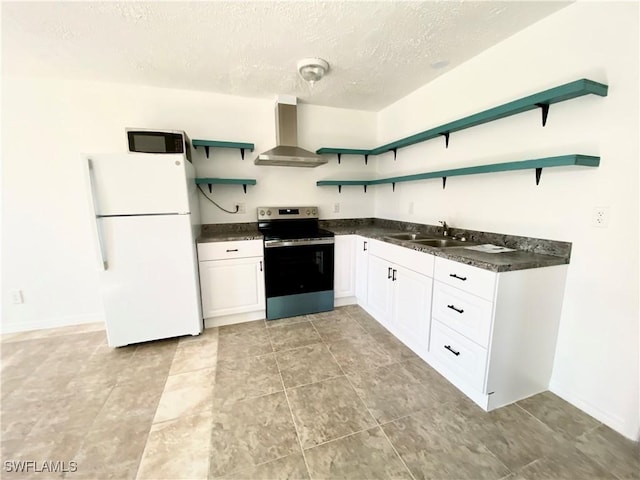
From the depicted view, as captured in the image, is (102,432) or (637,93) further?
(102,432)

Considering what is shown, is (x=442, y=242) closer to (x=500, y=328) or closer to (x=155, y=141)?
(x=500, y=328)

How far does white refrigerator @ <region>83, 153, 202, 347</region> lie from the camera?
203 cm

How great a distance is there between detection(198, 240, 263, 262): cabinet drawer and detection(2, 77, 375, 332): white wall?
24.3 inches

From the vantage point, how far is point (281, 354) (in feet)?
7.11

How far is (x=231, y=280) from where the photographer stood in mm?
2590

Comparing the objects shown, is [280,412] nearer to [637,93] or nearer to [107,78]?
[637,93]

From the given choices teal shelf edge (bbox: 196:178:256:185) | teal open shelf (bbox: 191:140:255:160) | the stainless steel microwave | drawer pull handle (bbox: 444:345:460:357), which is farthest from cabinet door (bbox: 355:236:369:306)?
the stainless steel microwave

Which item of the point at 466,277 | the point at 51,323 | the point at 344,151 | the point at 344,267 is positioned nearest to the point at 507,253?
the point at 466,277

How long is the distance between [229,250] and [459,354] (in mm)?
2084

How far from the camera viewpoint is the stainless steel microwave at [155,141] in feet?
7.13

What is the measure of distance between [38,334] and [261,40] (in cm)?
334

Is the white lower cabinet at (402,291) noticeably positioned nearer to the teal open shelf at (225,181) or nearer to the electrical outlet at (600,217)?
the electrical outlet at (600,217)

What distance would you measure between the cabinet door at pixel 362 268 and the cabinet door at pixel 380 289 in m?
0.08

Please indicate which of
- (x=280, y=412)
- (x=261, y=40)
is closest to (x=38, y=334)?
(x=280, y=412)
